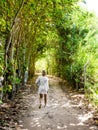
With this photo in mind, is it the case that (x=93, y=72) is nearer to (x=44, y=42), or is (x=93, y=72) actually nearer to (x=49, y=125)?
(x=49, y=125)

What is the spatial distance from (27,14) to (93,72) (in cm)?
580

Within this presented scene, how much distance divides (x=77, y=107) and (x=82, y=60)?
7697 millimetres

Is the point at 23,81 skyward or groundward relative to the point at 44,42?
groundward

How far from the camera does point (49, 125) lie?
11047 mm

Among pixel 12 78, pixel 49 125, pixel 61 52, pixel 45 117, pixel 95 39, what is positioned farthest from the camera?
pixel 61 52

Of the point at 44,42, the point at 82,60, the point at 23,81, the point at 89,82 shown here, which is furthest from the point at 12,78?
the point at 44,42

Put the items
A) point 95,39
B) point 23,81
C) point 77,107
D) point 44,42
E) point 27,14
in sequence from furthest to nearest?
point 44,42 < point 23,81 < point 95,39 < point 27,14 < point 77,107

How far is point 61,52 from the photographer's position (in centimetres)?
3353

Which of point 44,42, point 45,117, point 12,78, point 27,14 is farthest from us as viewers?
point 44,42

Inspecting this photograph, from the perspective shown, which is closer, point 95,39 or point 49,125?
point 49,125

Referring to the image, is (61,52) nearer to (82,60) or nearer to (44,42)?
(44,42)

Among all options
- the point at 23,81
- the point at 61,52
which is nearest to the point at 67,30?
the point at 61,52

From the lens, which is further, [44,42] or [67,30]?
[44,42]

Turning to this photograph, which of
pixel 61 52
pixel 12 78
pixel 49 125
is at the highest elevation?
pixel 61 52
